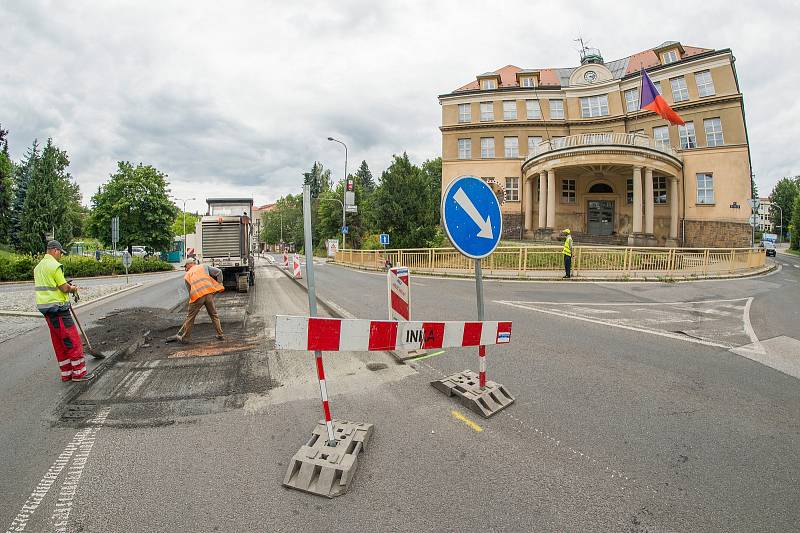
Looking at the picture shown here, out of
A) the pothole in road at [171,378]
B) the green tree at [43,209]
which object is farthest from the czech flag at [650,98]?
the green tree at [43,209]

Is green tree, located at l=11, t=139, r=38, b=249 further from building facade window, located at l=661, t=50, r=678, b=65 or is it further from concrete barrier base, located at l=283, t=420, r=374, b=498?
building facade window, located at l=661, t=50, r=678, b=65

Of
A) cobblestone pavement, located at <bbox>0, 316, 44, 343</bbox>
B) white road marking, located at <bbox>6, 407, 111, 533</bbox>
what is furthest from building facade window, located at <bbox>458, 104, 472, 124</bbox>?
white road marking, located at <bbox>6, 407, 111, 533</bbox>

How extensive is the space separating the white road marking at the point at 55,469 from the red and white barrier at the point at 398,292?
365cm

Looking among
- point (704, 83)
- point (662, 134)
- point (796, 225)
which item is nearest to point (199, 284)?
point (662, 134)

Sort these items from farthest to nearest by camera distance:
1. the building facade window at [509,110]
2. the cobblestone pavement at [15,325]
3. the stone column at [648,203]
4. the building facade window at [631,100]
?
the building facade window at [509,110] → the building facade window at [631,100] → the stone column at [648,203] → the cobblestone pavement at [15,325]

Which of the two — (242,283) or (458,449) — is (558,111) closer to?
(242,283)

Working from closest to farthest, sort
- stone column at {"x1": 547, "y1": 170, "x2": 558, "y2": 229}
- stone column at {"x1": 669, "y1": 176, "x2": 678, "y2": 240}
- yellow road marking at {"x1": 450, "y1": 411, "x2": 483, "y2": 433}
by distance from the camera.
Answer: yellow road marking at {"x1": 450, "y1": 411, "x2": 483, "y2": 433} < stone column at {"x1": 547, "y1": 170, "x2": 558, "y2": 229} < stone column at {"x1": 669, "y1": 176, "x2": 678, "y2": 240}

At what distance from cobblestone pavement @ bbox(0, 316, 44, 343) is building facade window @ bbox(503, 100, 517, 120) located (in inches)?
1422

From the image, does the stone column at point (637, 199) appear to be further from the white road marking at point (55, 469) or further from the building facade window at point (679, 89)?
the white road marking at point (55, 469)

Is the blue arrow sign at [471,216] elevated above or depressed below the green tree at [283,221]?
below

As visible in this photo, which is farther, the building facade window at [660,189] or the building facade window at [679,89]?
the building facade window at [660,189]

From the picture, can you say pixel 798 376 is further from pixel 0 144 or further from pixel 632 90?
pixel 0 144

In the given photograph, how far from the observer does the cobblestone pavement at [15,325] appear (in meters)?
7.17

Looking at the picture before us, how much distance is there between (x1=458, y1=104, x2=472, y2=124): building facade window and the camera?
36469mm
